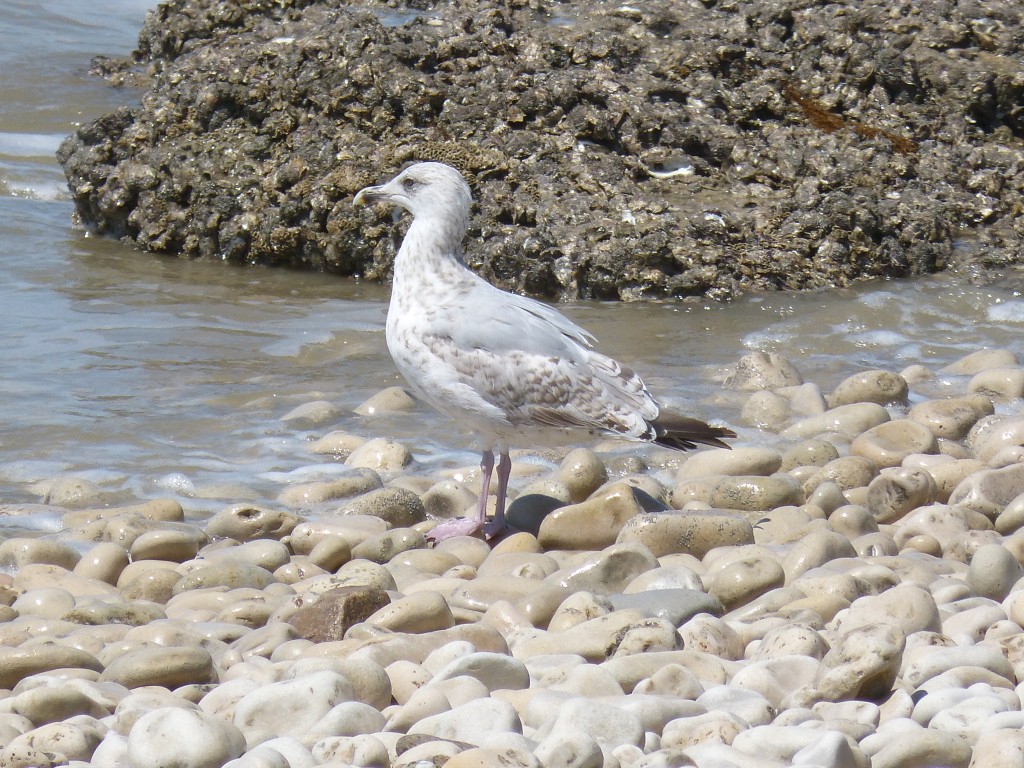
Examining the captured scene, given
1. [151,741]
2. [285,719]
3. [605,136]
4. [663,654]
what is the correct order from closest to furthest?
[151,741] < [285,719] < [663,654] < [605,136]

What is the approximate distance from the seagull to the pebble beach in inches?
8.7

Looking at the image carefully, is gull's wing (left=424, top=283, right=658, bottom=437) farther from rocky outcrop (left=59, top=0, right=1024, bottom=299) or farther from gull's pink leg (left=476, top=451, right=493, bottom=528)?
rocky outcrop (left=59, top=0, right=1024, bottom=299)

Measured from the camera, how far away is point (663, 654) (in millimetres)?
3088

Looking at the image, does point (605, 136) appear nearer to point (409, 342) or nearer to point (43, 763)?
point (409, 342)

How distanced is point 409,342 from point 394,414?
1277mm

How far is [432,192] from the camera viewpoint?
4.95 m

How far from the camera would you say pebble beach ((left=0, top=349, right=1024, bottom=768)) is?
8.69 feet

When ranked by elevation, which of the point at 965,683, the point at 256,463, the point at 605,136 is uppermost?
the point at 605,136

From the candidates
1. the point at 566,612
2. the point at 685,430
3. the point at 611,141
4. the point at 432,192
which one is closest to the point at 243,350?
the point at 432,192

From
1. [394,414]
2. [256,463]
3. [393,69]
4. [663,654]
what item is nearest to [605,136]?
[393,69]

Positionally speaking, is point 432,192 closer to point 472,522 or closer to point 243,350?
point 472,522

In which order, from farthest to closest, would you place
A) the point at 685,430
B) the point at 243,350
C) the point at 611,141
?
the point at 611,141, the point at 243,350, the point at 685,430

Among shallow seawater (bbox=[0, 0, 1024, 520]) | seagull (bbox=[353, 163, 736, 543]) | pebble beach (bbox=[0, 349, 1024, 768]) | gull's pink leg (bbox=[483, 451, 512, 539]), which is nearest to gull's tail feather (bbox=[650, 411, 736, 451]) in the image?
seagull (bbox=[353, 163, 736, 543])

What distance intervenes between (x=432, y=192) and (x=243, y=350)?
2.25 metres
